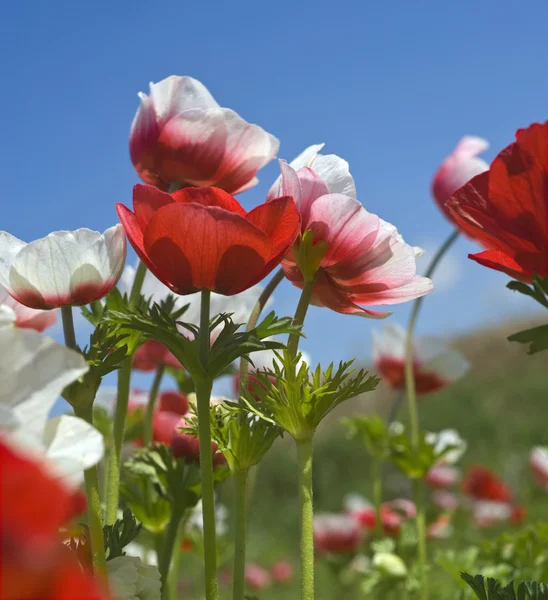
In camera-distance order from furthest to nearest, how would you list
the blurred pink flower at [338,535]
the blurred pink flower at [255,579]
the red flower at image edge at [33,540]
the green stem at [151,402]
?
1. the blurred pink flower at [255,579]
2. the blurred pink flower at [338,535]
3. the green stem at [151,402]
4. the red flower at image edge at [33,540]

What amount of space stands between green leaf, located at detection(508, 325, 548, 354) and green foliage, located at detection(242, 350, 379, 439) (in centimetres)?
13

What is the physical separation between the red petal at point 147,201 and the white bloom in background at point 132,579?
0.26 m

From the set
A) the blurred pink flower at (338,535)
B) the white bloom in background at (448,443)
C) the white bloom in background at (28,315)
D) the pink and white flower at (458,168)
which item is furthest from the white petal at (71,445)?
the blurred pink flower at (338,535)

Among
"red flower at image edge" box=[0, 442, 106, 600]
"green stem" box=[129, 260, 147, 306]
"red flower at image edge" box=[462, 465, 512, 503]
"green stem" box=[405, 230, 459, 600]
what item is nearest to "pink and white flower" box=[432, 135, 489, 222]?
"green stem" box=[405, 230, 459, 600]

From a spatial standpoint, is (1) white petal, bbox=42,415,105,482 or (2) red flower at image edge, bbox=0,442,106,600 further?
(1) white petal, bbox=42,415,105,482

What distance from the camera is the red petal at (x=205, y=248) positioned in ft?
1.89

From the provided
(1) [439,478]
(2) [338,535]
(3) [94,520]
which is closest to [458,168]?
(3) [94,520]

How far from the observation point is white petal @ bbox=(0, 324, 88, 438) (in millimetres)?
427

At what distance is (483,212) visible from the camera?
66cm

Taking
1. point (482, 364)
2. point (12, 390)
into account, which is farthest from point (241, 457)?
point (482, 364)

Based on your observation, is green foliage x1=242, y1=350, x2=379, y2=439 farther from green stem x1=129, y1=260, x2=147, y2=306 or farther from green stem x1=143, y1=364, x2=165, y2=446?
green stem x1=143, y1=364, x2=165, y2=446

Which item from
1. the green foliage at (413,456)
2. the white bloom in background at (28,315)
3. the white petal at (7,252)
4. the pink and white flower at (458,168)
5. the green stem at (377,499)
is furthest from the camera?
the green stem at (377,499)

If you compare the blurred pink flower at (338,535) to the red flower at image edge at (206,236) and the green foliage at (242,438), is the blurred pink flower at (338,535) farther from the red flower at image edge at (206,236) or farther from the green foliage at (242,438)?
the red flower at image edge at (206,236)

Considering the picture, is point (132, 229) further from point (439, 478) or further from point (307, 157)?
point (439, 478)
